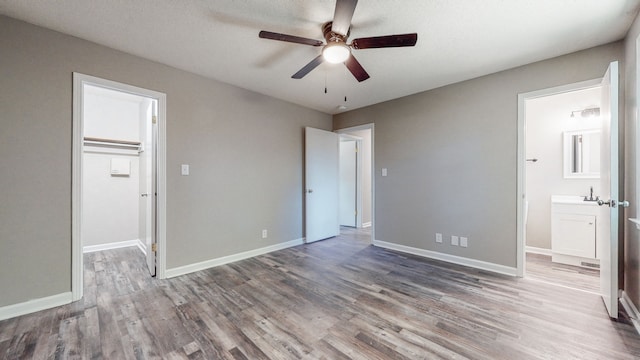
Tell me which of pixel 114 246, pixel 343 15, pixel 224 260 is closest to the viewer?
pixel 343 15

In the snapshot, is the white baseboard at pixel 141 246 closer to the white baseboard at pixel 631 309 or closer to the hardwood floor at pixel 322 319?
the hardwood floor at pixel 322 319

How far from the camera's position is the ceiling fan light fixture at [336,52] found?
1912 mm

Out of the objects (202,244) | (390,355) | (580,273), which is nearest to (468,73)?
(580,273)

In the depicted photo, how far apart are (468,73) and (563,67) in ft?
2.79

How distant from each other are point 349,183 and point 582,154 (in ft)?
12.7

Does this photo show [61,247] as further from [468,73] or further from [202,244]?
[468,73]

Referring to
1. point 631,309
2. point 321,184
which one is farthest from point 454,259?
point 321,184

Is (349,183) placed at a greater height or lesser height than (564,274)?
greater

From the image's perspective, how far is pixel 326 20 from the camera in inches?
77.9

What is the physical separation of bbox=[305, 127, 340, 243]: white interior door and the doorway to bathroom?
2817 millimetres

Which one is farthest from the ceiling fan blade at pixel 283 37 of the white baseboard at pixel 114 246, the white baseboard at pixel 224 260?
the white baseboard at pixel 114 246

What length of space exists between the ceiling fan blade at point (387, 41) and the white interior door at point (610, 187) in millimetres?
1547

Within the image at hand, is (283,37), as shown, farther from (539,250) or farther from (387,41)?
(539,250)

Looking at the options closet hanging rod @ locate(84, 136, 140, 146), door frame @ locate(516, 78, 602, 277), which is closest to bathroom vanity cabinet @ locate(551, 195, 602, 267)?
door frame @ locate(516, 78, 602, 277)
